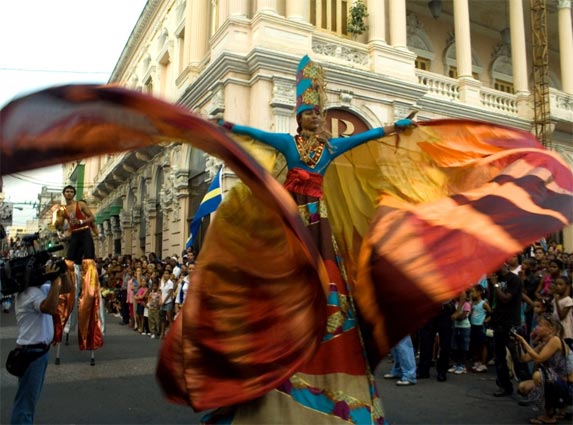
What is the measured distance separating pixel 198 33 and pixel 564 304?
1579 cm

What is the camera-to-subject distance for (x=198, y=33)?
18.2m

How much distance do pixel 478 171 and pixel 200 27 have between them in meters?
16.7

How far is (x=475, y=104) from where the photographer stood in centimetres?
1791

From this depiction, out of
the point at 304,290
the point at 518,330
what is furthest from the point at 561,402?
the point at 304,290

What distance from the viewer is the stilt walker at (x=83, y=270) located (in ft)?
21.7

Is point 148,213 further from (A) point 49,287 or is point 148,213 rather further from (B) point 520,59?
(A) point 49,287

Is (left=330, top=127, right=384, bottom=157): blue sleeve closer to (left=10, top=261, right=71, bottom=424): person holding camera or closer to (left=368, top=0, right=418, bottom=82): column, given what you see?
(left=10, top=261, right=71, bottom=424): person holding camera

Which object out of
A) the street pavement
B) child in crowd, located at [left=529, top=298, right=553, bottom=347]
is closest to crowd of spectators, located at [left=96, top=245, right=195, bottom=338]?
the street pavement

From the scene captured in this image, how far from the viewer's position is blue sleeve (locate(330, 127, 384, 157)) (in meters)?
3.56

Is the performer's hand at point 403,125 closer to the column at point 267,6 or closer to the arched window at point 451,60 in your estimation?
the column at point 267,6

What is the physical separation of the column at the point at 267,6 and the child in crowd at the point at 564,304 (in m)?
10.5

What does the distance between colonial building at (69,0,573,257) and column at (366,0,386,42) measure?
0.11ft

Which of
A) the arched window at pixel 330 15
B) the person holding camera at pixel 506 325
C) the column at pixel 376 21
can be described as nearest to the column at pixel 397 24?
the column at pixel 376 21

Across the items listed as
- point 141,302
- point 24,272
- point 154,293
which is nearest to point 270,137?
point 24,272
